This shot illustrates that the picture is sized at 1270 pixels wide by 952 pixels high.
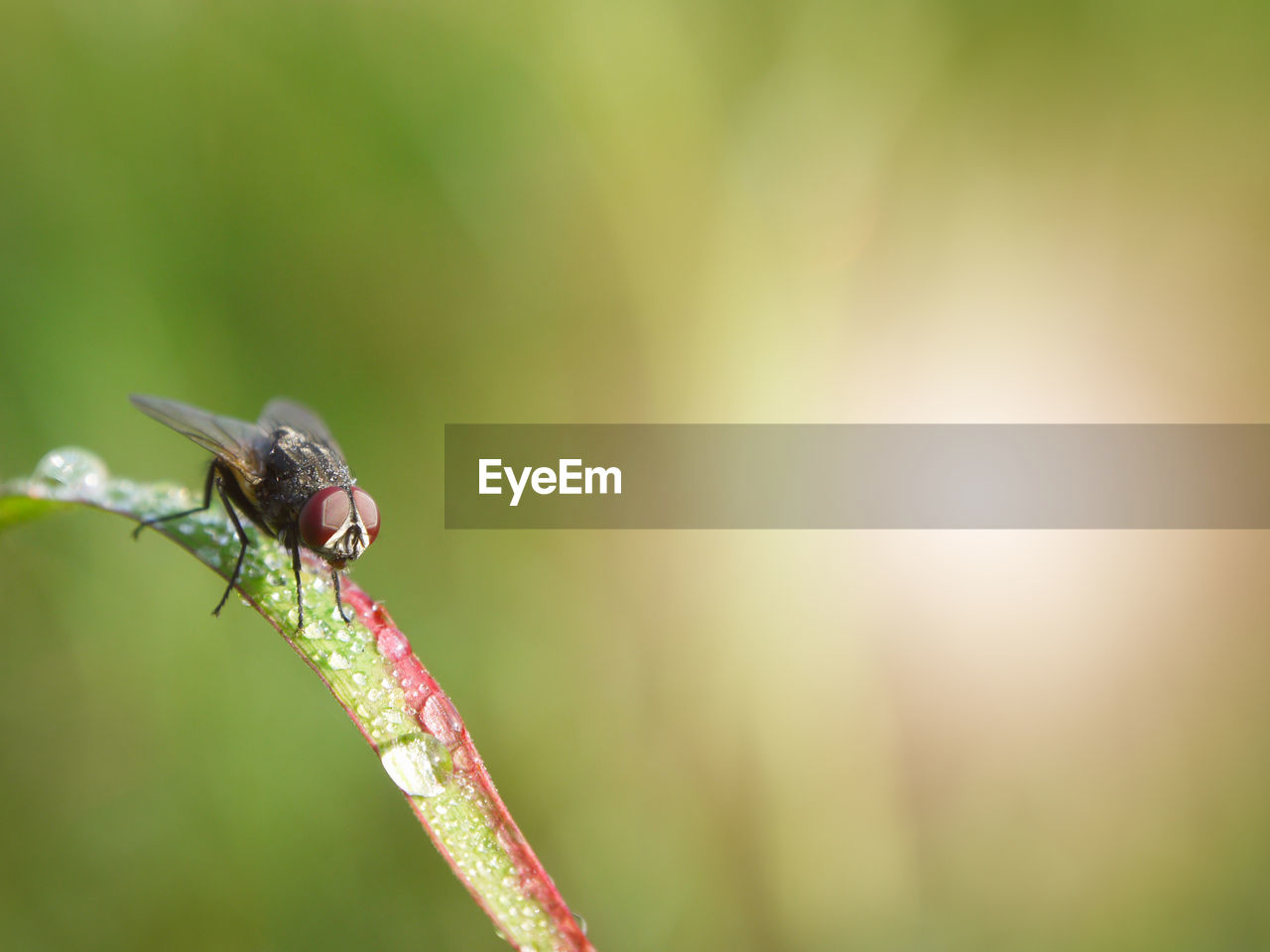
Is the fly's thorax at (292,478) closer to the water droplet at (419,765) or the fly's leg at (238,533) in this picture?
the fly's leg at (238,533)

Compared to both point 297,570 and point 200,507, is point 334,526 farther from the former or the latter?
point 200,507

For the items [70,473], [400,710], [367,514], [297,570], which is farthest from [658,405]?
[400,710]

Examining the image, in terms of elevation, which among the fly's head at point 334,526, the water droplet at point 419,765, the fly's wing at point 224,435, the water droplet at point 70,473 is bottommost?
the water droplet at point 419,765

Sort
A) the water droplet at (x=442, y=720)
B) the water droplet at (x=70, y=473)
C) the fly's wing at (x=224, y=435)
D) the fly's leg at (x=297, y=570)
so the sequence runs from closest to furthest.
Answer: the water droplet at (x=442, y=720)
the fly's leg at (x=297, y=570)
the water droplet at (x=70, y=473)
the fly's wing at (x=224, y=435)

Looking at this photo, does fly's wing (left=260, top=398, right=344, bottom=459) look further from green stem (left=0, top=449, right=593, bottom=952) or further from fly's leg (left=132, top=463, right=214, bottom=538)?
green stem (left=0, top=449, right=593, bottom=952)

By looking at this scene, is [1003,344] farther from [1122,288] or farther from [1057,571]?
[1057,571]

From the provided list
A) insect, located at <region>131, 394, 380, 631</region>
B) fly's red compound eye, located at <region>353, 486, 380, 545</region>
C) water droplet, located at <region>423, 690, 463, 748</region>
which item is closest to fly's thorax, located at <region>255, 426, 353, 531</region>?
insect, located at <region>131, 394, 380, 631</region>

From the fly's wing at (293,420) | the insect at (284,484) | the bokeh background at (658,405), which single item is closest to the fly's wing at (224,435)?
the insect at (284,484)
